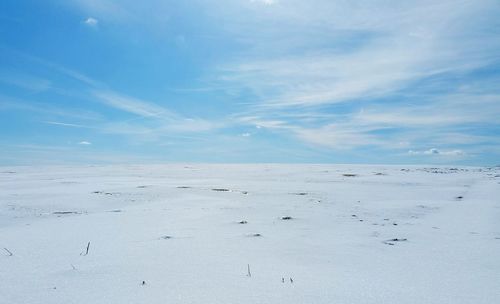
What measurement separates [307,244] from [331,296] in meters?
1.40

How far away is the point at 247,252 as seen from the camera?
349 centimetres

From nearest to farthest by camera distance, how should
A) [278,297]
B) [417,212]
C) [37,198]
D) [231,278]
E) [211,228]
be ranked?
[278,297] → [231,278] → [211,228] → [417,212] → [37,198]

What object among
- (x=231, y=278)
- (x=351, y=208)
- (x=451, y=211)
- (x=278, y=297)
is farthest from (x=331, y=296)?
(x=451, y=211)

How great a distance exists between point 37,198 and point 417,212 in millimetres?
6821

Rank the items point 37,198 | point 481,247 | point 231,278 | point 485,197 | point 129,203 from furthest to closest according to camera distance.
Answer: point 485,197, point 37,198, point 129,203, point 481,247, point 231,278

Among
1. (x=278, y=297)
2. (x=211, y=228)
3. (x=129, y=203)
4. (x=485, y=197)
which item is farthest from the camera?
(x=485, y=197)

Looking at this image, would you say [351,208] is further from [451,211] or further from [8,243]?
[8,243]

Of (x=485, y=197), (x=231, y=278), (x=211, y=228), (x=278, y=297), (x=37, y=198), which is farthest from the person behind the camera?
(x=485, y=197)

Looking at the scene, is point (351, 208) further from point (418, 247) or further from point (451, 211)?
point (418, 247)

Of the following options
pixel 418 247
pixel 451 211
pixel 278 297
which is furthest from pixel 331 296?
pixel 451 211

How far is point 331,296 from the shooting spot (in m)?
2.44

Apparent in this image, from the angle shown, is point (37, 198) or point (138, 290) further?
point (37, 198)

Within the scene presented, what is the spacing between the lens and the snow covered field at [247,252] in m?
2.50

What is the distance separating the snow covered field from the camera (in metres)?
2.50
